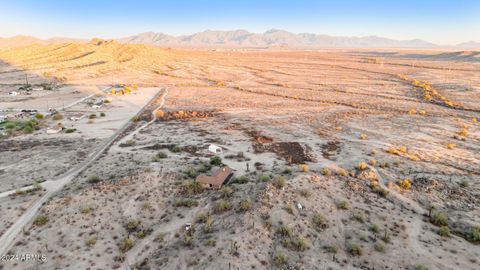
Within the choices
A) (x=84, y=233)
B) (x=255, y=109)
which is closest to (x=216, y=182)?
(x=84, y=233)

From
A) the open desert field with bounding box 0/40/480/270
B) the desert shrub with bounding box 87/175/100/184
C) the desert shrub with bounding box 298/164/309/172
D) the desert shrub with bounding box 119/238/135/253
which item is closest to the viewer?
the open desert field with bounding box 0/40/480/270

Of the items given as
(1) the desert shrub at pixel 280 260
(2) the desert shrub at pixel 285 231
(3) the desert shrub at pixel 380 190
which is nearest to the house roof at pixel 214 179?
(2) the desert shrub at pixel 285 231

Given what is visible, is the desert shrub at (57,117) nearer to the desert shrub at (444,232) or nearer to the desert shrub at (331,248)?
the desert shrub at (331,248)

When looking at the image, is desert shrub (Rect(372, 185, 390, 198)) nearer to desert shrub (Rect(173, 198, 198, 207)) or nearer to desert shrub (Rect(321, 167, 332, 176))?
desert shrub (Rect(321, 167, 332, 176))

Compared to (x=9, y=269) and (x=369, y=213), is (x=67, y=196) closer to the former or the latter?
(x=9, y=269)

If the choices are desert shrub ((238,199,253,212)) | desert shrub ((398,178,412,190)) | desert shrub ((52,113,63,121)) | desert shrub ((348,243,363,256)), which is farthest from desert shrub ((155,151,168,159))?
desert shrub ((52,113,63,121))

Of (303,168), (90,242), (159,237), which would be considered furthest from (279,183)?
(90,242)

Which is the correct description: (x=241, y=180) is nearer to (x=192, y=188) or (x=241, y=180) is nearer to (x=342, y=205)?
(x=192, y=188)
